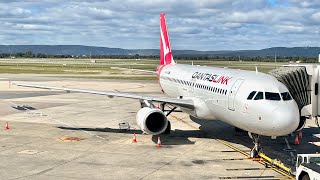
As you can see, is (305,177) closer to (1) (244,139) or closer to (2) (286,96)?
(2) (286,96)

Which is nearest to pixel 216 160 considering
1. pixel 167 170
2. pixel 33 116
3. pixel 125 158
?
pixel 167 170

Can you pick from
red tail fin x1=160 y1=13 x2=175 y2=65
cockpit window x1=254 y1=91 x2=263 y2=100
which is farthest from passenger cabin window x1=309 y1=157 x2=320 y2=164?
red tail fin x1=160 y1=13 x2=175 y2=65

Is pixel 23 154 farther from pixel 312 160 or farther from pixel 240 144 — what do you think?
pixel 312 160

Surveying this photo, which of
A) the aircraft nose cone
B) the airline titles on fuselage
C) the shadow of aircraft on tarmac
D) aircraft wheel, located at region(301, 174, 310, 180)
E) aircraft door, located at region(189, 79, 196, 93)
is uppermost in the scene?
the airline titles on fuselage

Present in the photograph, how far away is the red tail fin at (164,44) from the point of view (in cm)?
3647

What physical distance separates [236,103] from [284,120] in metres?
2.95

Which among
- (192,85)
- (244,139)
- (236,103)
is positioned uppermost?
(192,85)

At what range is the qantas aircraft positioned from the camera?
1614 cm

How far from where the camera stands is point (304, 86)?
18547 millimetres

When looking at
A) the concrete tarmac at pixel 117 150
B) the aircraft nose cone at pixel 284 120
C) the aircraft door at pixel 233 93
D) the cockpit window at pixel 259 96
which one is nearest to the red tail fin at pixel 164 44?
the concrete tarmac at pixel 117 150

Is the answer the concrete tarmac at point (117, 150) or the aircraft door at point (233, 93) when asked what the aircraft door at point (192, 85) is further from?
the aircraft door at point (233, 93)

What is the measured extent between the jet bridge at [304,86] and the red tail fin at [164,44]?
57.7 feet

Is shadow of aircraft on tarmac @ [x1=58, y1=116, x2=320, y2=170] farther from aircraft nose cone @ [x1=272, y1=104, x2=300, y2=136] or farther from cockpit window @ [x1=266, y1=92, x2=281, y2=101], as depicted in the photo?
cockpit window @ [x1=266, y1=92, x2=281, y2=101]

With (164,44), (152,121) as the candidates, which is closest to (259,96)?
(152,121)
